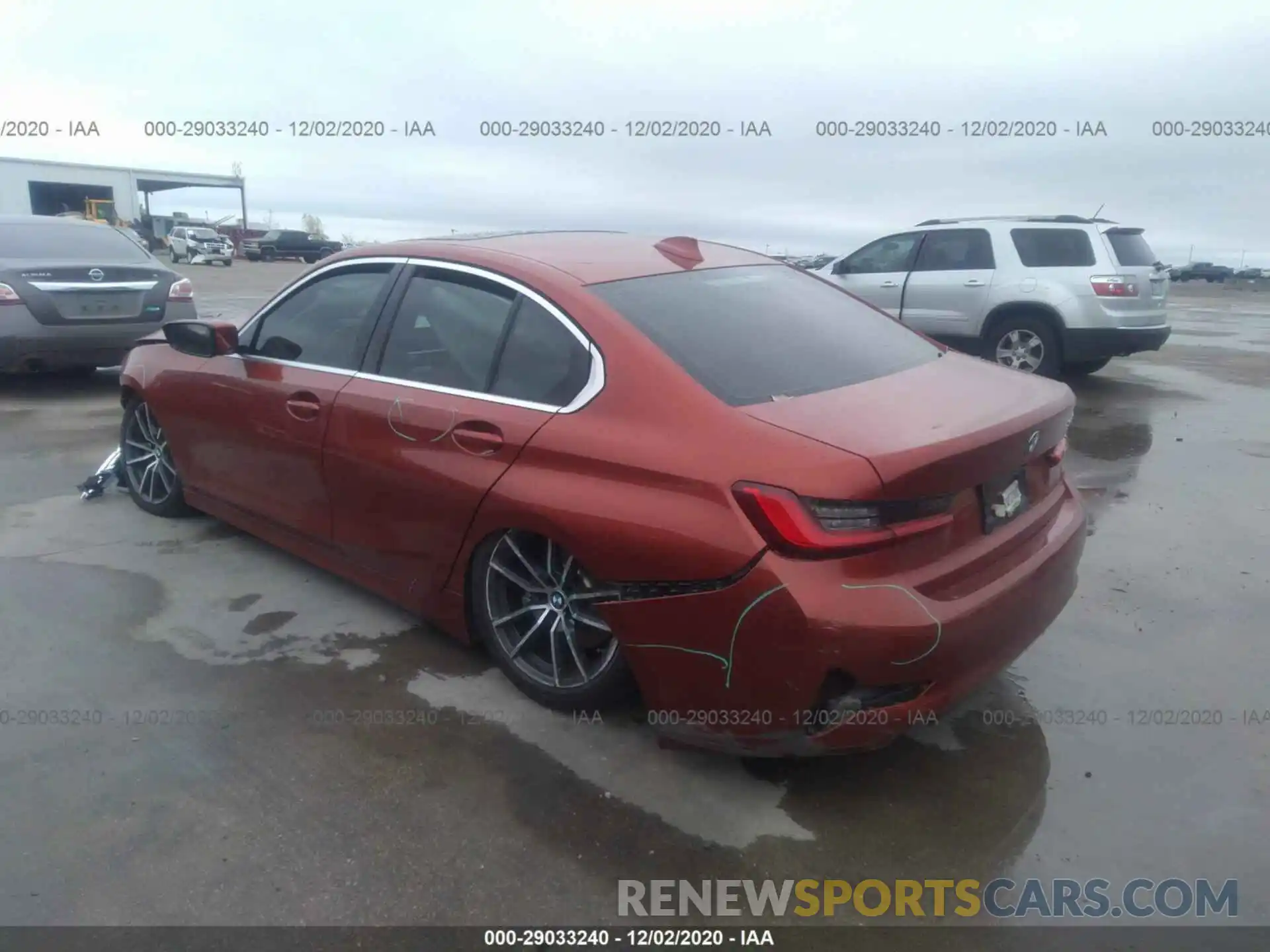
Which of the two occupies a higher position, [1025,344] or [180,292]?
[180,292]

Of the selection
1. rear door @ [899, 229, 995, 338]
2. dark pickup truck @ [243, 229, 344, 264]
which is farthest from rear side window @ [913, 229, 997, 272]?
dark pickup truck @ [243, 229, 344, 264]

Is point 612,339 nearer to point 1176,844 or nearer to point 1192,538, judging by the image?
point 1176,844

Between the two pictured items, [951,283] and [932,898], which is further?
[951,283]

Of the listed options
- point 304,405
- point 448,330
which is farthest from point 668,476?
point 304,405

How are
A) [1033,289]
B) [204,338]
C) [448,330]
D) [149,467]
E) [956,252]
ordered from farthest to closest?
1. [956,252]
2. [1033,289]
3. [149,467]
4. [204,338]
5. [448,330]

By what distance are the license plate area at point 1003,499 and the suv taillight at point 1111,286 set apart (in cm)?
724

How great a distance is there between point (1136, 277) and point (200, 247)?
36213 mm

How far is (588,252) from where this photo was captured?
360 cm

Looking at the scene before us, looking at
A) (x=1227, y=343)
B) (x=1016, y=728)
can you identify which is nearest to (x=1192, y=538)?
(x=1016, y=728)

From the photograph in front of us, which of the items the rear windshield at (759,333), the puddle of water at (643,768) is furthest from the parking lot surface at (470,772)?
the rear windshield at (759,333)

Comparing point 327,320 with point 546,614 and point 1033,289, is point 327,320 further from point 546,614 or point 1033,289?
point 1033,289

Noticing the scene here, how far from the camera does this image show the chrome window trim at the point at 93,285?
311 inches

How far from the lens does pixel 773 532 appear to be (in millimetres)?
2494

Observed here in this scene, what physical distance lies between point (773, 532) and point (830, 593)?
214 millimetres
